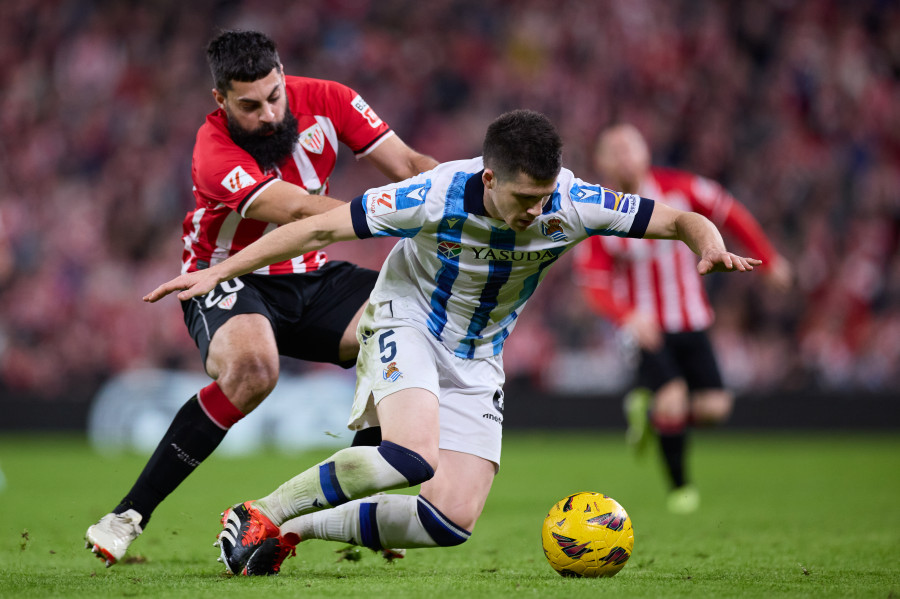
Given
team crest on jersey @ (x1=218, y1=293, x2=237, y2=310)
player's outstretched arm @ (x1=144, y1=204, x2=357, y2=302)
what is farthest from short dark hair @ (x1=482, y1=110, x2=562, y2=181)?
team crest on jersey @ (x1=218, y1=293, x2=237, y2=310)

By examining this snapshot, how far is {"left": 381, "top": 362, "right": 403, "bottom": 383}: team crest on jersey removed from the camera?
4.26m

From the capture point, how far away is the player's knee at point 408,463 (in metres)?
4.01

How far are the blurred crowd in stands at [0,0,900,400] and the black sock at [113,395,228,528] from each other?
9060 millimetres

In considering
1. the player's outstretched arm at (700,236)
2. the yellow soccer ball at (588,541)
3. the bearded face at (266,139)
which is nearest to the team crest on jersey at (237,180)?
the bearded face at (266,139)

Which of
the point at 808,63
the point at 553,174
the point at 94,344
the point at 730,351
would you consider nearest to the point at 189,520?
the point at 553,174

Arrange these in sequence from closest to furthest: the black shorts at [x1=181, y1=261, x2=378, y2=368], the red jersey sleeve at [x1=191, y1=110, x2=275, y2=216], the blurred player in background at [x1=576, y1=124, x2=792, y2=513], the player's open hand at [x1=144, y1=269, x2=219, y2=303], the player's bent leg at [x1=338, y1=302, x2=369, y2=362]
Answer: the player's open hand at [x1=144, y1=269, x2=219, y2=303] → the red jersey sleeve at [x1=191, y1=110, x2=275, y2=216] → the black shorts at [x1=181, y1=261, x2=378, y2=368] → the player's bent leg at [x1=338, y1=302, x2=369, y2=362] → the blurred player in background at [x1=576, y1=124, x2=792, y2=513]

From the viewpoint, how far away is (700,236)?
158 inches

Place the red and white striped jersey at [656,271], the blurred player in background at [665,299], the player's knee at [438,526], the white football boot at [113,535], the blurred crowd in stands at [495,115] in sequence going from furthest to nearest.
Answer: the blurred crowd in stands at [495,115] < the red and white striped jersey at [656,271] < the blurred player in background at [665,299] < the white football boot at [113,535] < the player's knee at [438,526]

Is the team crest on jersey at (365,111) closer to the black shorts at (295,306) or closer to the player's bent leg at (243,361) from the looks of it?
the black shorts at (295,306)

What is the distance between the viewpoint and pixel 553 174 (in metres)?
3.89

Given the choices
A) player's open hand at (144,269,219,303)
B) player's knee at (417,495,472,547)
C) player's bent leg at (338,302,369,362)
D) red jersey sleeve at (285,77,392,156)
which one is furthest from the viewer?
red jersey sleeve at (285,77,392,156)

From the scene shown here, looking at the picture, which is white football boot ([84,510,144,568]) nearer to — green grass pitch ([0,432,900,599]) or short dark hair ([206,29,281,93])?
green grass pitch ([0,432,900,599])

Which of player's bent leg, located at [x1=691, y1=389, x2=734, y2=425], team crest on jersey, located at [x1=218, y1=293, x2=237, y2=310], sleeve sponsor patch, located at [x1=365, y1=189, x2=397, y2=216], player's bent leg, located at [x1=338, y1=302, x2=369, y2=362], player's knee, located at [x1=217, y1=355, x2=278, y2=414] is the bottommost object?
player's bent leg, located at [x1=691, y1=389, x2=734, y2=425]

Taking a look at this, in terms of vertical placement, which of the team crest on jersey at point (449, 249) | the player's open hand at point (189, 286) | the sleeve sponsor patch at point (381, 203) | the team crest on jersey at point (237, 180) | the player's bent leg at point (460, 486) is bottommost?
the player's bent leg at point (460, 486)
